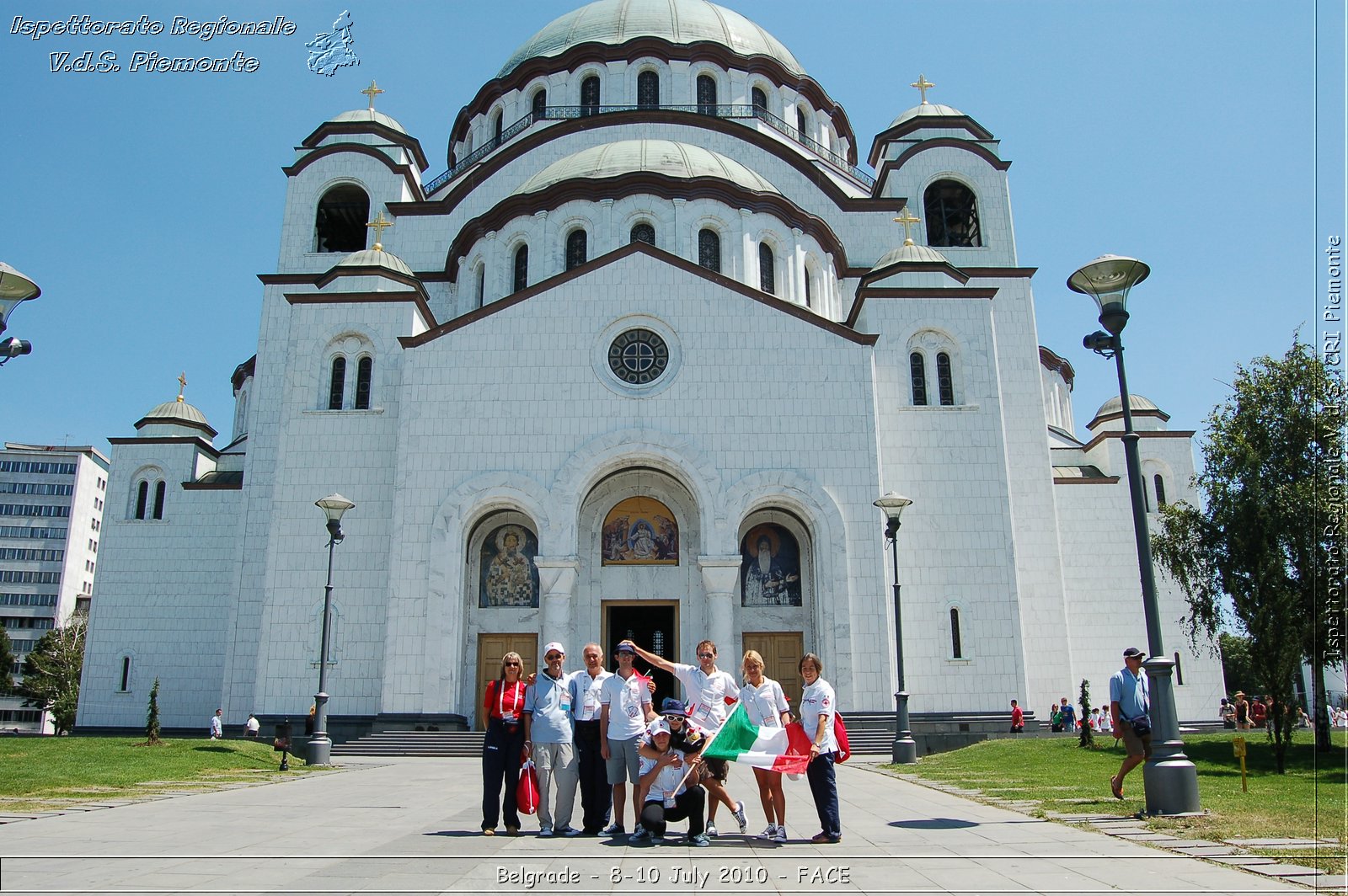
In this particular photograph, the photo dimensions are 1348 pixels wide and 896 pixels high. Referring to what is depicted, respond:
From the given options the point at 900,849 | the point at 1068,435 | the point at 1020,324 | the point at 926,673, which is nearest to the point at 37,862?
the point at 900,849

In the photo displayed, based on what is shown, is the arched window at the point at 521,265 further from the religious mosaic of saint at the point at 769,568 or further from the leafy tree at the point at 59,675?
the leafy tree at the point at 59,675

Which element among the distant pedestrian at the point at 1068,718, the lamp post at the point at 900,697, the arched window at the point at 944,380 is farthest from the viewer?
the arched window at the point at 944,380

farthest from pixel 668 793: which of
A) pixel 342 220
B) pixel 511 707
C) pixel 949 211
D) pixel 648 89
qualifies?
pixel 648 89

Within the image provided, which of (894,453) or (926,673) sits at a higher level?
(894,453)

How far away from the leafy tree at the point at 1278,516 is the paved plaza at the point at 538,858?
9.42 meters

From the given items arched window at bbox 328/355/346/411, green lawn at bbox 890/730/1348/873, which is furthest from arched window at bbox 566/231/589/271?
green lawn at bbox 890/730/1348/873

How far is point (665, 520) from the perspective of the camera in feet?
77.4

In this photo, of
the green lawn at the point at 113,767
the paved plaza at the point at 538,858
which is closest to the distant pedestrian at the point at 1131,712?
the paved plaza at the point at 538,858

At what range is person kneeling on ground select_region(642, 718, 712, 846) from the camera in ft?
24.6

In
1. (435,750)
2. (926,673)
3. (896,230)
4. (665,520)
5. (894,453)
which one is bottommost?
(435,750)

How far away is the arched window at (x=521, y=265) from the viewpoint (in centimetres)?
2736

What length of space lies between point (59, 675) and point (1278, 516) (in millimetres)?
54895

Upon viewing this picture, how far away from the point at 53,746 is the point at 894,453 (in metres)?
18.7

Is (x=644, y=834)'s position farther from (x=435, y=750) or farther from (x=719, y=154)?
(x=719, y=154)
